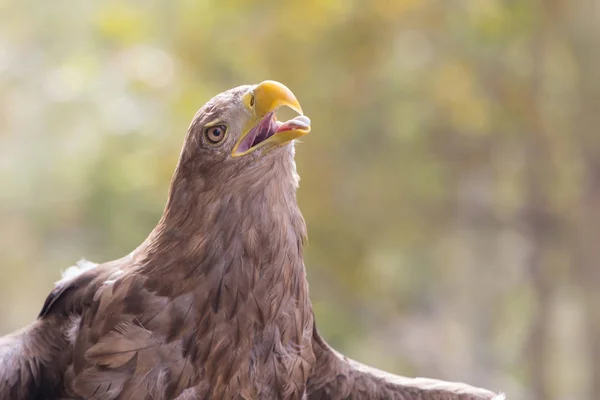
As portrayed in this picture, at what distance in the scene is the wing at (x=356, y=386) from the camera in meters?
1.55

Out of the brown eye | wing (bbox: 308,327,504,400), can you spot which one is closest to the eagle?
the brown eye

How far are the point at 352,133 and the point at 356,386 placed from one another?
202cm

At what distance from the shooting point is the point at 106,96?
3.46 meters

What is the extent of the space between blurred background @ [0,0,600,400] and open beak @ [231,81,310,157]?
1863mm

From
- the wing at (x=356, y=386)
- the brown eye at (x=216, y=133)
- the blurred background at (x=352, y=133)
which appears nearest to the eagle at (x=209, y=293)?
the brown eye at (x=216, y=133)

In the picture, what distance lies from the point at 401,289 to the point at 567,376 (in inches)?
39.1

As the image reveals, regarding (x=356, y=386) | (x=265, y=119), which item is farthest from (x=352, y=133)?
(x=265, y=119)

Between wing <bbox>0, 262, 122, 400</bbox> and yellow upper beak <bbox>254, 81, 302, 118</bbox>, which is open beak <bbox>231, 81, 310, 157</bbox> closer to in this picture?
yellow upper beak <bbox>254, 81, 302, 118</bbox>

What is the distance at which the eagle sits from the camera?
1286 millimetres

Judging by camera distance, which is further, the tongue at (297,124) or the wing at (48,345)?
the wing at (48,345)

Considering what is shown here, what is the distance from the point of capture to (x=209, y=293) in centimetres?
132

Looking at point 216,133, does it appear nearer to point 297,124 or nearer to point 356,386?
point 297,124

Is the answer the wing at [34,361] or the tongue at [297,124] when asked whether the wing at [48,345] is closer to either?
the wing at [34,361]

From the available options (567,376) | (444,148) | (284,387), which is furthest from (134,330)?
(567,376)
